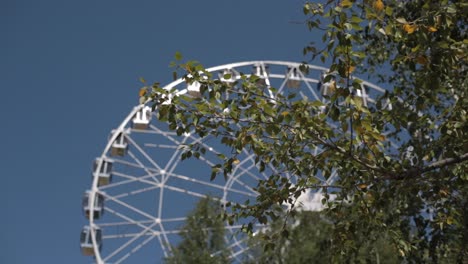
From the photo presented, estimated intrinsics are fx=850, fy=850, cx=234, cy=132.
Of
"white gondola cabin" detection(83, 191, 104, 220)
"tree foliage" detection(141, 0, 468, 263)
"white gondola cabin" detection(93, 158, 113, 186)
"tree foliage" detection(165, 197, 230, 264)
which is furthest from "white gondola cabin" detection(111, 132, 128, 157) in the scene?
"tree foliage" detection(141, 0, 468, 263)

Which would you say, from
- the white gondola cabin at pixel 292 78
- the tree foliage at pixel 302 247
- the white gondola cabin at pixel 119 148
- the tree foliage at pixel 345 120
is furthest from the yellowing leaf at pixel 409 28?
the white gondola cabin at pixel 292 78

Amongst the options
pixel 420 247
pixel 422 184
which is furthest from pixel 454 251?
pixel 422 184

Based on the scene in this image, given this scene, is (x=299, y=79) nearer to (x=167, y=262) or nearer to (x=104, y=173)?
(x=104, y=173)

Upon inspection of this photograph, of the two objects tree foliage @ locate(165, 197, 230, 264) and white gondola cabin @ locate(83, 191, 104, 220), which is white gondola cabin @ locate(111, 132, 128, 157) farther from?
tree foliage @ locate(165, 197, 230, 264)

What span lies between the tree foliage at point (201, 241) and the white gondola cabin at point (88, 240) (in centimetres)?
802

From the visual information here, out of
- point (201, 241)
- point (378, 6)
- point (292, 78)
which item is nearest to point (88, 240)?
point (201, 241)

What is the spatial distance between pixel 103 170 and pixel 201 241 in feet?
35.0

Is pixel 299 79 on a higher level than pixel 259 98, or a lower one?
higher

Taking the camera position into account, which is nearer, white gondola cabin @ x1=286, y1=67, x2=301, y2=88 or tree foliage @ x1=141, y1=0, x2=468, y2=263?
tree foliage @ x1=141, y1=0, x2=468, y2=263

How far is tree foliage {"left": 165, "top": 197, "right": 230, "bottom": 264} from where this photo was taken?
2034cm

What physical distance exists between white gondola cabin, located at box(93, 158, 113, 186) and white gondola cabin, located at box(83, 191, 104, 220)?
62 centimetres

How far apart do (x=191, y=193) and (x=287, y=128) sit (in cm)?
2368

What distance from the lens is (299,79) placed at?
3453cm

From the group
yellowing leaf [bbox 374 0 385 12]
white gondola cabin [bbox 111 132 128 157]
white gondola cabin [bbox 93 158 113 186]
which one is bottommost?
yellowing leaf [bbox 374 0 385 12]
